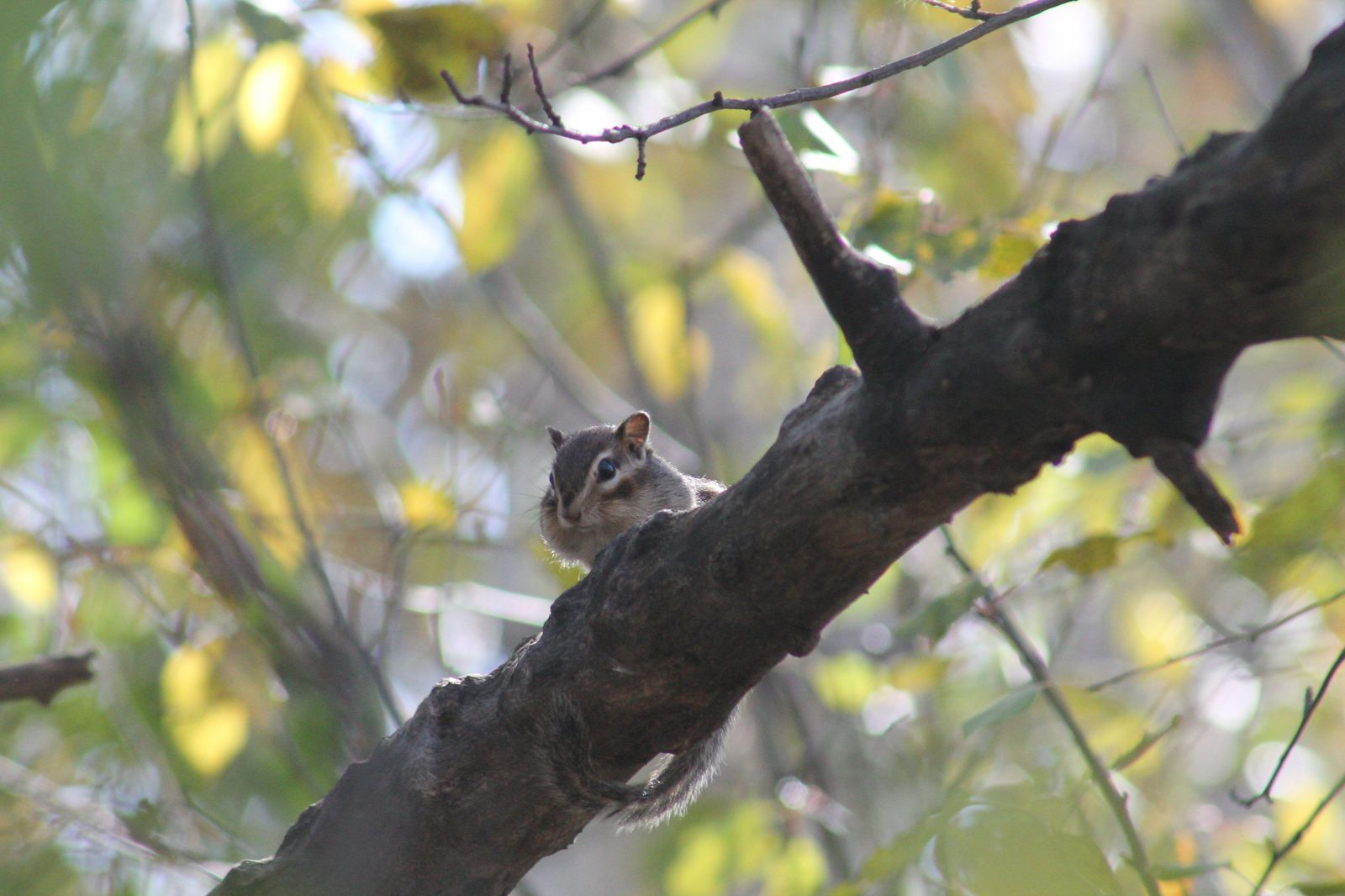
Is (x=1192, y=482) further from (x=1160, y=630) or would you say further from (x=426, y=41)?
(x=1160, y=630)

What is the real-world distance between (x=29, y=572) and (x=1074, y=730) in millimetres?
2626

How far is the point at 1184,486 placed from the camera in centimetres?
121

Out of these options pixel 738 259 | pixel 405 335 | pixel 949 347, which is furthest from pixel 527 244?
pixel 949 347

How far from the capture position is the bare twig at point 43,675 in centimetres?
238

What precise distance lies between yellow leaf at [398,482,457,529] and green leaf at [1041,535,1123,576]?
1.60 metres

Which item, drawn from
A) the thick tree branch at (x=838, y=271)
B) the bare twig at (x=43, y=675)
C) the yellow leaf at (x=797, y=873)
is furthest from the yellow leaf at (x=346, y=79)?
the yellow leaf at (x=797, y=873)

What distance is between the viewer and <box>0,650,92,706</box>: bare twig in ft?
7.81

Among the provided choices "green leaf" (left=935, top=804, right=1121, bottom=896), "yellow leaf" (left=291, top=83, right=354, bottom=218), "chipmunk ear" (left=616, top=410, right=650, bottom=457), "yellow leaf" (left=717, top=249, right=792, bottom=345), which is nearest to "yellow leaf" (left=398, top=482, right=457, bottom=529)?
"chipmunk ear" (left=616, top=410, right=650, bottom=457)

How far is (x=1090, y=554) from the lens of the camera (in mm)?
2340

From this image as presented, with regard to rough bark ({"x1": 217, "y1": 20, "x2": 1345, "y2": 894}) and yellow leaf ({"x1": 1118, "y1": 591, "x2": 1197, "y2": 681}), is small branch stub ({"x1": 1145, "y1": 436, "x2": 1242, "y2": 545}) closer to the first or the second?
rough bark ({"x1": 217, "y1": 20, "x2": 1345, "y2": 894})

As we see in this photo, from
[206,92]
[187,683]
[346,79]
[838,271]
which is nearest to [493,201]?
[346,79]

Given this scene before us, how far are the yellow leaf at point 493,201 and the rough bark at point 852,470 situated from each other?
159 centimetres

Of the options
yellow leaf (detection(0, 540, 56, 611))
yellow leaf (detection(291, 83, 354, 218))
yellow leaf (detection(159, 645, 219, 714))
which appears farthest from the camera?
yellow leaf (detection(291, 83, 354, 218))

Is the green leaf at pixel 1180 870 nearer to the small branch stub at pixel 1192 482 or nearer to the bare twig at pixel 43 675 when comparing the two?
the small branch stub at pixel 1192 482
